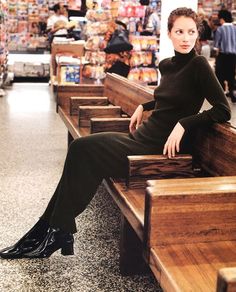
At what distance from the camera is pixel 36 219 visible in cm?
355

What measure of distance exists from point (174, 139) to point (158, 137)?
21 centimetres

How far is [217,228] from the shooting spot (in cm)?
203

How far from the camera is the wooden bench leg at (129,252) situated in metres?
2.74

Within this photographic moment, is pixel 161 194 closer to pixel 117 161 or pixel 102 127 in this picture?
pixel 117 161

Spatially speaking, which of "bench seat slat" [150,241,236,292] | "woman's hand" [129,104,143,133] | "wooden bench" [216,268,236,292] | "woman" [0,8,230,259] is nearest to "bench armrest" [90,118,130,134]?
"woman's hand" [129,104,143,133]

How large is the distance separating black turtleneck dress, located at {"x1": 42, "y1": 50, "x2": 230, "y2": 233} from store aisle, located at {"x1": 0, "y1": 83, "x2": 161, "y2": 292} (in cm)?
31

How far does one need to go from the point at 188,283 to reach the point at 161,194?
A: 1.13 ft

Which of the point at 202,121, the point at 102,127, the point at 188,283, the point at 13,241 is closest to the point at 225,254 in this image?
the point at 188,283

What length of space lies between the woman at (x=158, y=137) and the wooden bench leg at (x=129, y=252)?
0.26m

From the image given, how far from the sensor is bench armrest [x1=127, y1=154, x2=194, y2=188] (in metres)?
2.60

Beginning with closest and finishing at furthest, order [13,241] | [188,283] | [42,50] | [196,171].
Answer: [188,283]
[196,171]
[13,241]
[42,50]

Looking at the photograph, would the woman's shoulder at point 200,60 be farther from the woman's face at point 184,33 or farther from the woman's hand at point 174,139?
A: the woman's hand at point 174,139

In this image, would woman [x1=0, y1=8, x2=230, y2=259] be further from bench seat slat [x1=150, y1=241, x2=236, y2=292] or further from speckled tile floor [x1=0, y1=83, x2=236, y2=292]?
bench seat slat [x1=150, y1=241, x2=236, y2=292]

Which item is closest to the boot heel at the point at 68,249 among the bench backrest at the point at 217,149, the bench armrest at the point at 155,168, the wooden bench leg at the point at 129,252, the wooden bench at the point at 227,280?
the wooden bench leg at the point at 129,252
